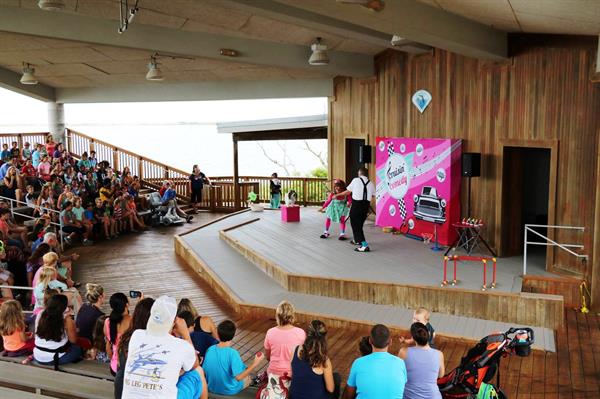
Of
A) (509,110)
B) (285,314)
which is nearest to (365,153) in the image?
(509,110)

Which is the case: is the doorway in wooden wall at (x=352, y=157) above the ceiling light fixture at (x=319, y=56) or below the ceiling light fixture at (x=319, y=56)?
below

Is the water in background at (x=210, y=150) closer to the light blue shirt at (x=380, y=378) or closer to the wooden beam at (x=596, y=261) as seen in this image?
the wooden beam at (x=596, y=261)

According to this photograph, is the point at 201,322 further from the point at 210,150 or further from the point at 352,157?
the point at 210,150

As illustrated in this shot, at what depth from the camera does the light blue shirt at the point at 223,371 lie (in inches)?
159

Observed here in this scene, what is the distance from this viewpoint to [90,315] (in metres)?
5.00

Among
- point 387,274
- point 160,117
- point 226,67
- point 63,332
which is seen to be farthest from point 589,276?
point 160,117

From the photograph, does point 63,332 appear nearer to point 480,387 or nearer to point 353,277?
point 480,387

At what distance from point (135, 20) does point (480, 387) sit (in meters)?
7.73

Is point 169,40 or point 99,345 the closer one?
point 99,345

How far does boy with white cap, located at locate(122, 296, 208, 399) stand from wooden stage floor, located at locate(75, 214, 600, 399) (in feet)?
10.7

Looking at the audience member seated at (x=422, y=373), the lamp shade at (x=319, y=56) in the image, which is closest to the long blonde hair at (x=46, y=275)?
the audience member seated at (x=422, y=373)

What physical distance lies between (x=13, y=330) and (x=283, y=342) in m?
2.04

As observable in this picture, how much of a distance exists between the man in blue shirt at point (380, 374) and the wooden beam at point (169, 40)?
7.67 meters

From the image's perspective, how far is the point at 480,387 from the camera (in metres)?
4.32
